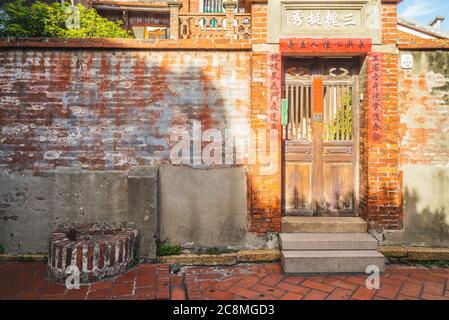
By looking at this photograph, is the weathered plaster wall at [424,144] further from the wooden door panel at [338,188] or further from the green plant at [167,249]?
the green plant at [167,249]

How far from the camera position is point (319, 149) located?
5.94 metres

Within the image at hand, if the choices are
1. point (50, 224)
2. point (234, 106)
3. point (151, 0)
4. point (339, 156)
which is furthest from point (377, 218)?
point (151, 0)

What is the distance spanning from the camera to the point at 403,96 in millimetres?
5539

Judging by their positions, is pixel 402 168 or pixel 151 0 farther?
pixel 151 0

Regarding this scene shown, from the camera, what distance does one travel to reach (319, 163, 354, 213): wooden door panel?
594 cm

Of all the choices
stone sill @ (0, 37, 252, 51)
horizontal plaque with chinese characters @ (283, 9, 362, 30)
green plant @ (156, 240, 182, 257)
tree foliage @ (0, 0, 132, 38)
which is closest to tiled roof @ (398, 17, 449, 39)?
horizontal plaque with chinese characters @ (283, 9, 362, 30)

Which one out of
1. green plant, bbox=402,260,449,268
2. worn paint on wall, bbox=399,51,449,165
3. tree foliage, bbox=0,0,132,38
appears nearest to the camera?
green plant, bbox=402,260,449,268

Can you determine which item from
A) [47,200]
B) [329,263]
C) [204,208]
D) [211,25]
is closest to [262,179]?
[204,208]

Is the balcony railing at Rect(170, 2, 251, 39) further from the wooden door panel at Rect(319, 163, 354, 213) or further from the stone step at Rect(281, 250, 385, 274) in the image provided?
the stone step at Rect(281, 250, 385, 274)

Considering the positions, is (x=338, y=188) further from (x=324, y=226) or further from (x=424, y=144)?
(x=424, y=144)

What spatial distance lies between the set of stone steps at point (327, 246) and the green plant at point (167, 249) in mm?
1642

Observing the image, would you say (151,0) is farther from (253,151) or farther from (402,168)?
(402,168)

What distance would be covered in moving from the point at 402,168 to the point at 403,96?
1.16 m

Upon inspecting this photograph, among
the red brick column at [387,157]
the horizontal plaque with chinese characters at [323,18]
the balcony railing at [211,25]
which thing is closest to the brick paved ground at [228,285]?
the red brick column at [387,157]
